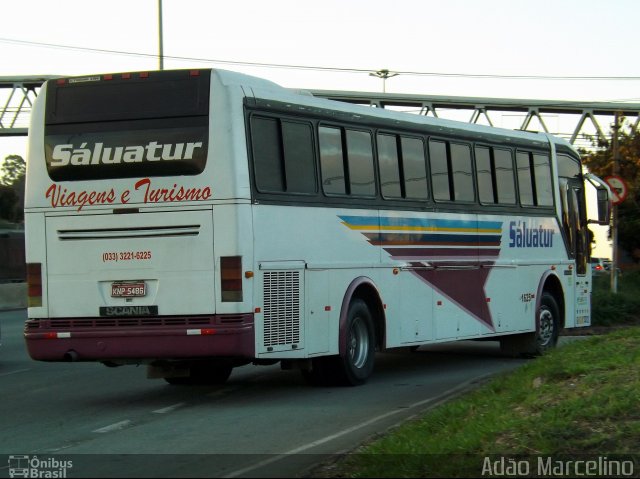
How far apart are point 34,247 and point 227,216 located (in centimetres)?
232

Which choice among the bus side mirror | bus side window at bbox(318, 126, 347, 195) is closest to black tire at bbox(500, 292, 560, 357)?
the bus side mirror

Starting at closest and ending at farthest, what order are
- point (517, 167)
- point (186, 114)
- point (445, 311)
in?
point (186, 114) → point (445, 311) → point (517, 167)

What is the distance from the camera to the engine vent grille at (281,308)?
38.9 feet

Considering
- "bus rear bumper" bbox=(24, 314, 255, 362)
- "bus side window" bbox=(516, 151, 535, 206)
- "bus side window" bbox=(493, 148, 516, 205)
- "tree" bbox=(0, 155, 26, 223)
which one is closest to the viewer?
"bus rear bumper" bbox=(24, 314, 255, 362)

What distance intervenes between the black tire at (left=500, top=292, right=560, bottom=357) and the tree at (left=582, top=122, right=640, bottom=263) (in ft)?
53.4

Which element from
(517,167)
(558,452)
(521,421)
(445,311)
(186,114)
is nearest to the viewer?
(558,452)

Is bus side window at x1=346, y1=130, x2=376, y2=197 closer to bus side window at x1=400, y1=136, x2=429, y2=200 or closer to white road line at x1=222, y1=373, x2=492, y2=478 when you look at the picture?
bus side window at x1=400, y1=136, x2=429, y2=200

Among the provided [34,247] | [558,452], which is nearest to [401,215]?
[34,247]

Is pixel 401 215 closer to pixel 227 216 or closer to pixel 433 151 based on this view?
pixel 433 151

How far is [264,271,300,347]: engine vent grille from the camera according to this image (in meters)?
11.9

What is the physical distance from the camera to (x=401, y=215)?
575 inches

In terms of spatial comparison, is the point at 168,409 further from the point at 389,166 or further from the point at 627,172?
the point at 627,172

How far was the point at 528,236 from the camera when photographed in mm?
17812

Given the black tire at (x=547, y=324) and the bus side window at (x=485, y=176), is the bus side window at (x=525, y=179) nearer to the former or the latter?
the bus side window at (x=485, y=176)
